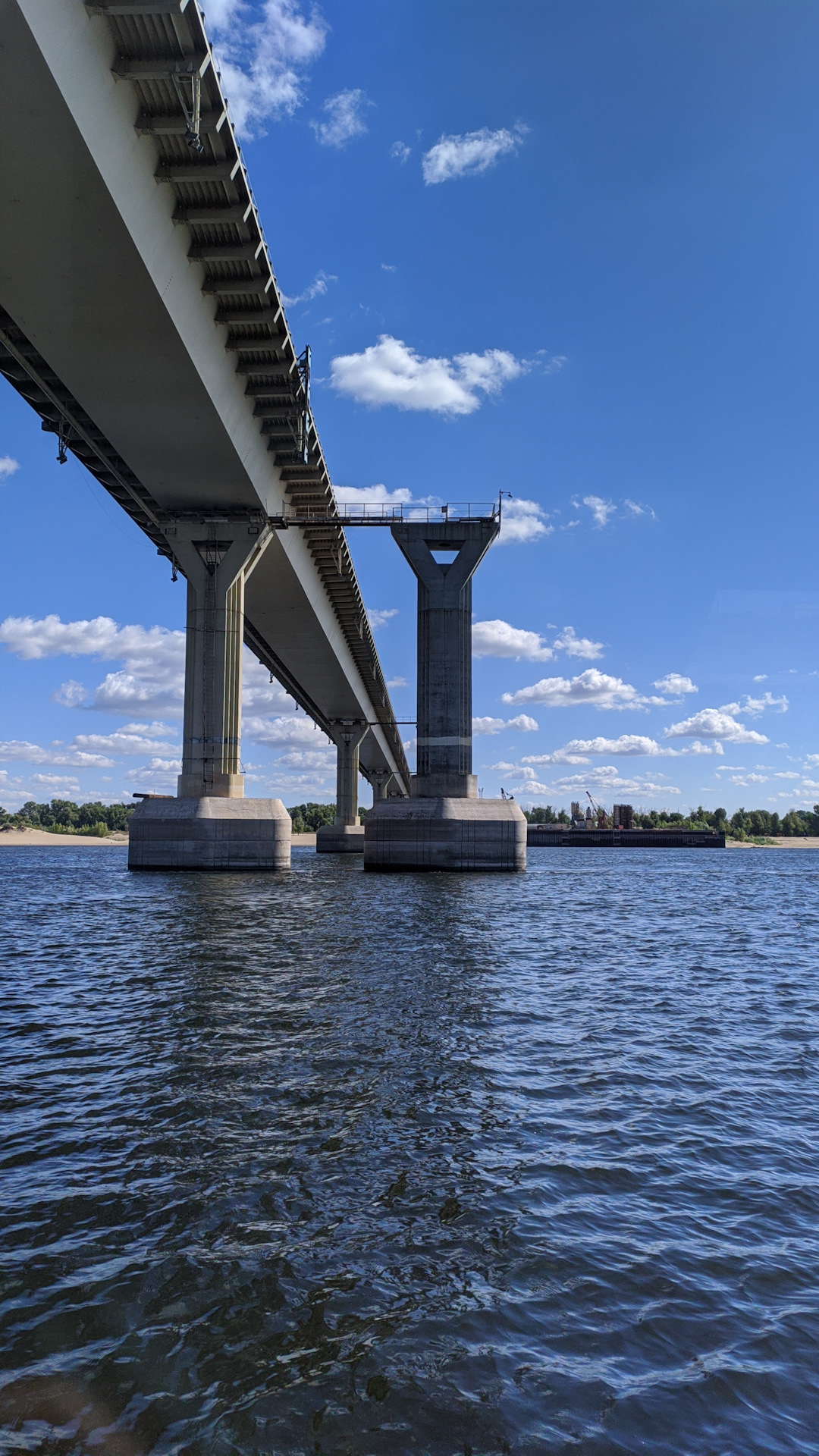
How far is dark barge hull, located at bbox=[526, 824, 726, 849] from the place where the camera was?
493ft

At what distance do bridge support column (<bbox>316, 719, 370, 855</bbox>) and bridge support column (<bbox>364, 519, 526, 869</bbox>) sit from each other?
1906 inches

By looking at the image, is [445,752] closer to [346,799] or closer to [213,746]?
[213,746]

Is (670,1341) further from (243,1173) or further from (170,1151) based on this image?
(170,1151)

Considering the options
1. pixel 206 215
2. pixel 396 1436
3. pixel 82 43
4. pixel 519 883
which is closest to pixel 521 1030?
pixel 396 1436

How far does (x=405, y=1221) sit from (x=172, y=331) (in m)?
26.4

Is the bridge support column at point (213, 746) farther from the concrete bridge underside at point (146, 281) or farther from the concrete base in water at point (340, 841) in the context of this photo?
the concrete base in water at point (340, 841)

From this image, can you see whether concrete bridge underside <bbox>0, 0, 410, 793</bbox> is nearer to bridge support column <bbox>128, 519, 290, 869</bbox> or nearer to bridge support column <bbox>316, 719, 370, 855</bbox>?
bridge support column <bbox>128, 519, 290, 869</bbox>

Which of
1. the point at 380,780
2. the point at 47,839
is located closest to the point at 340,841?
the point at 380,780

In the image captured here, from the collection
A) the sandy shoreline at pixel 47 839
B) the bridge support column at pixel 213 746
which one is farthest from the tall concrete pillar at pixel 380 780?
the bridge support column at pixel 213 746

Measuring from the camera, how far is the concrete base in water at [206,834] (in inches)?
1436

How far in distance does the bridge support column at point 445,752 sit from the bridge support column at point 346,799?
48402 millimetres

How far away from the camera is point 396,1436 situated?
11.8 feet

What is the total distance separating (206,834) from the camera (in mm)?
36406

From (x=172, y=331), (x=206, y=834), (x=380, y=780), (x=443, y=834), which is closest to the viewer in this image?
(x=172, y=331)
